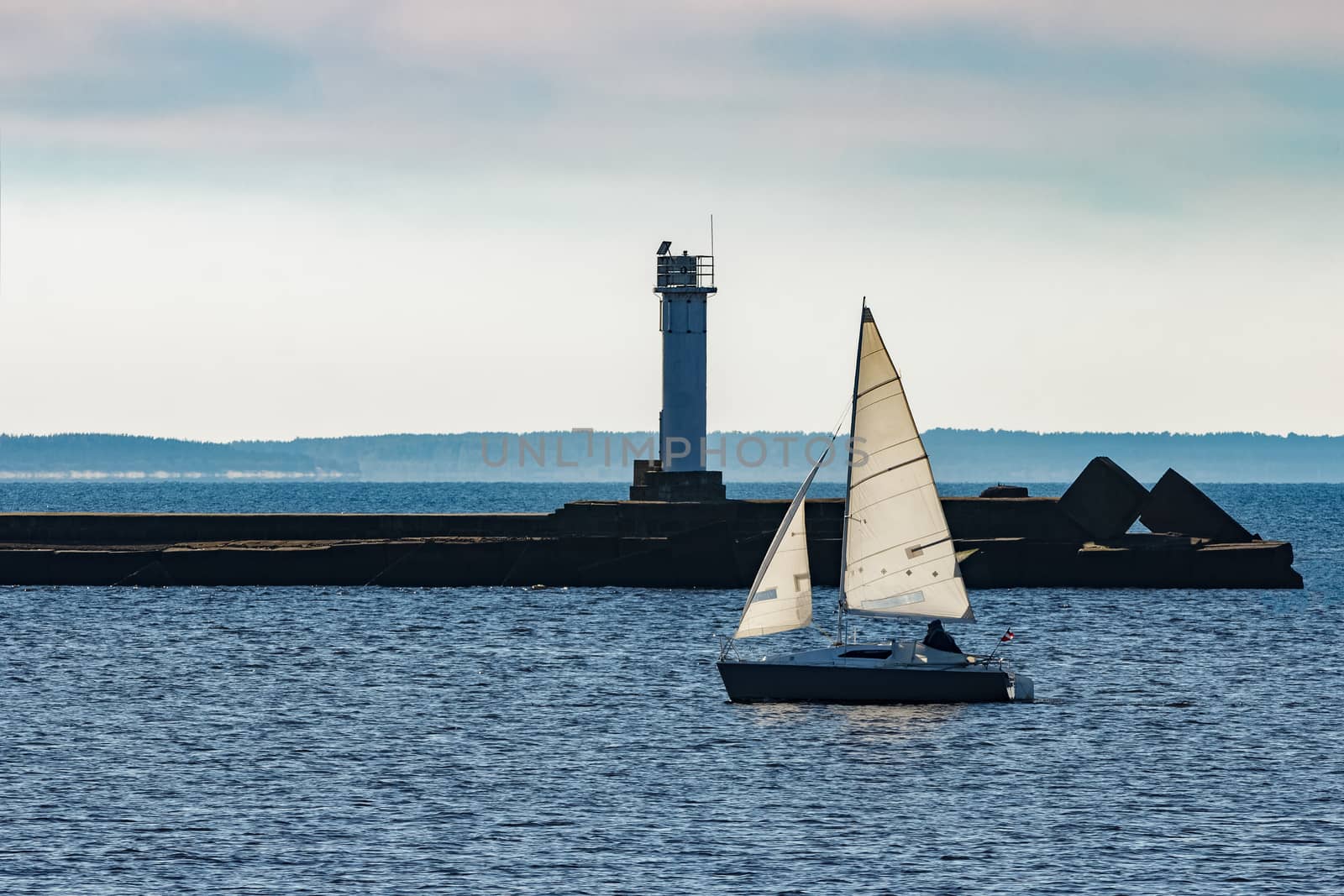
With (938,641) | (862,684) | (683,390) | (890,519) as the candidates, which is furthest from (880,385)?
→ (683,390)

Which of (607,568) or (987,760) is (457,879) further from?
(607,568)

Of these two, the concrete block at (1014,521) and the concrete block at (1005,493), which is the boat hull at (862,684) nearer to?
the concrete block at (1014,521)

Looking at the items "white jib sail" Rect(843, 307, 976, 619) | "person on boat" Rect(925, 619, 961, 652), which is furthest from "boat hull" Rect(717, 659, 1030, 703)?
"white jib sail" Rect(843, 307, 976, 619)

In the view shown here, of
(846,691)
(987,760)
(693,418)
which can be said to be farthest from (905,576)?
(693,418)

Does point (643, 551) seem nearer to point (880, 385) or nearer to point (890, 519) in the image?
point (890, 519)

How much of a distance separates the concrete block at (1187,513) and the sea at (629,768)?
11.2m

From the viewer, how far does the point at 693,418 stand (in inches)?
2114

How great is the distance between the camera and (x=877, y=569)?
32.3m

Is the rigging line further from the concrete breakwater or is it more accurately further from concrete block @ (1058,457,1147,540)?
concrete block @ (1058,457,1147,540)

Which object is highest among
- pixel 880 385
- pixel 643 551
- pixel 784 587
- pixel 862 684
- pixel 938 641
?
pixel 880 385

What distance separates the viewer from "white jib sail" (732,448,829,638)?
31.5 metres

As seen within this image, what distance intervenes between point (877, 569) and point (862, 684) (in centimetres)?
230

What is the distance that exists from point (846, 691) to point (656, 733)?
3.74 metres

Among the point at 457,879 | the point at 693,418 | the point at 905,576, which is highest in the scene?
the point at 693,418
